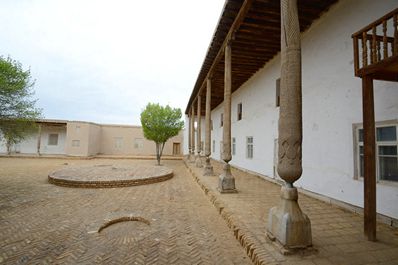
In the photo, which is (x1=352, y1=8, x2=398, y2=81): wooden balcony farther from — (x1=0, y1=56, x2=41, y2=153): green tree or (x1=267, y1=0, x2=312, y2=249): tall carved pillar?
(x1=0, y1=56, x2=41, y2=153): green tree

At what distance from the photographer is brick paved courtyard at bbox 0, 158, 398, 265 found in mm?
3232

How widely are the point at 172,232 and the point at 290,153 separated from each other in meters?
2.99

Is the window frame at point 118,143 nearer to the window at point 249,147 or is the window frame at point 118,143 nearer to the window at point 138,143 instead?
the window at point 138,143

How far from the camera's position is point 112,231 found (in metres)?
4.64

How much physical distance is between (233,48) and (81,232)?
7.84 m

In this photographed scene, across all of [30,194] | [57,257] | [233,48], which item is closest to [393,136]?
[233,48]

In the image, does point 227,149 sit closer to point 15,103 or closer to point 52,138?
point 15,103

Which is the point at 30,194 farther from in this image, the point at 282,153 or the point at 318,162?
the point at 318,162

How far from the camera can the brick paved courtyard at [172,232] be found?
3.23m

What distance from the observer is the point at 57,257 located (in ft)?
11.4

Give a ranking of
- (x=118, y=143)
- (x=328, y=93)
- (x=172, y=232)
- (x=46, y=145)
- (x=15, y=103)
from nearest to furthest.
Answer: (x=172, y=232)
(x=328, y=93)
(x=15, y=103)
(x=46, y=145)
(x=118, y=143)

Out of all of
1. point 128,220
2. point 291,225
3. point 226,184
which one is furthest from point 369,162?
point 128,220

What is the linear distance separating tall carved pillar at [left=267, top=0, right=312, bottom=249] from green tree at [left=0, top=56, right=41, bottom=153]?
34.1 feet

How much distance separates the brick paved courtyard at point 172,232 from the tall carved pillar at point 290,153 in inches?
10.9
